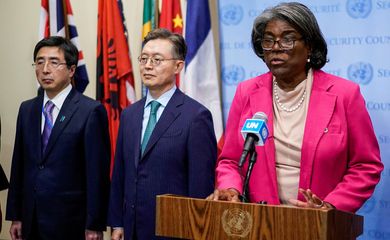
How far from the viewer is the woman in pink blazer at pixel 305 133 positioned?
84.3 inches

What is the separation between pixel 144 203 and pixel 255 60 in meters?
1.56

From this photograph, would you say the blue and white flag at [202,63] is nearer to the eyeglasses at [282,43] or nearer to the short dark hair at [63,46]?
the short dark hair at [63,46]

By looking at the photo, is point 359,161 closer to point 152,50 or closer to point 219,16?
point 152,50

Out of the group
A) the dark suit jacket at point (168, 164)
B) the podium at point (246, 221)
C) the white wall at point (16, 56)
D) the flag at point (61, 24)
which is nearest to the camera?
the podium at point (246, 221)

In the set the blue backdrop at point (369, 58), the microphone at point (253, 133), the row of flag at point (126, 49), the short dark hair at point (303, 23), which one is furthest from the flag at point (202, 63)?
the microphone at point (253, 133)

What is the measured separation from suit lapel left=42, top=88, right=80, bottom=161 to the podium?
1543 mm

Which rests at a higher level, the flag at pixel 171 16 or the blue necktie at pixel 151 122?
the flag at pixel 171 16

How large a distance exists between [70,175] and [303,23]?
1604 millimetres

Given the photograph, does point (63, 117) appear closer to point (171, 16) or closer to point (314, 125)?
point (171, 16)

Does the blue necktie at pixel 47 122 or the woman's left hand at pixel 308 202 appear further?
the blue necktie at pixel 47 122

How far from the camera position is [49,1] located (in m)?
4.42

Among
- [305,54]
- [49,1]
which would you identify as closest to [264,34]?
[305,54]

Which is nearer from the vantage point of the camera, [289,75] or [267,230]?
[267,230]

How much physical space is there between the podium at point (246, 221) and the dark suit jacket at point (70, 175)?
4.67ft
